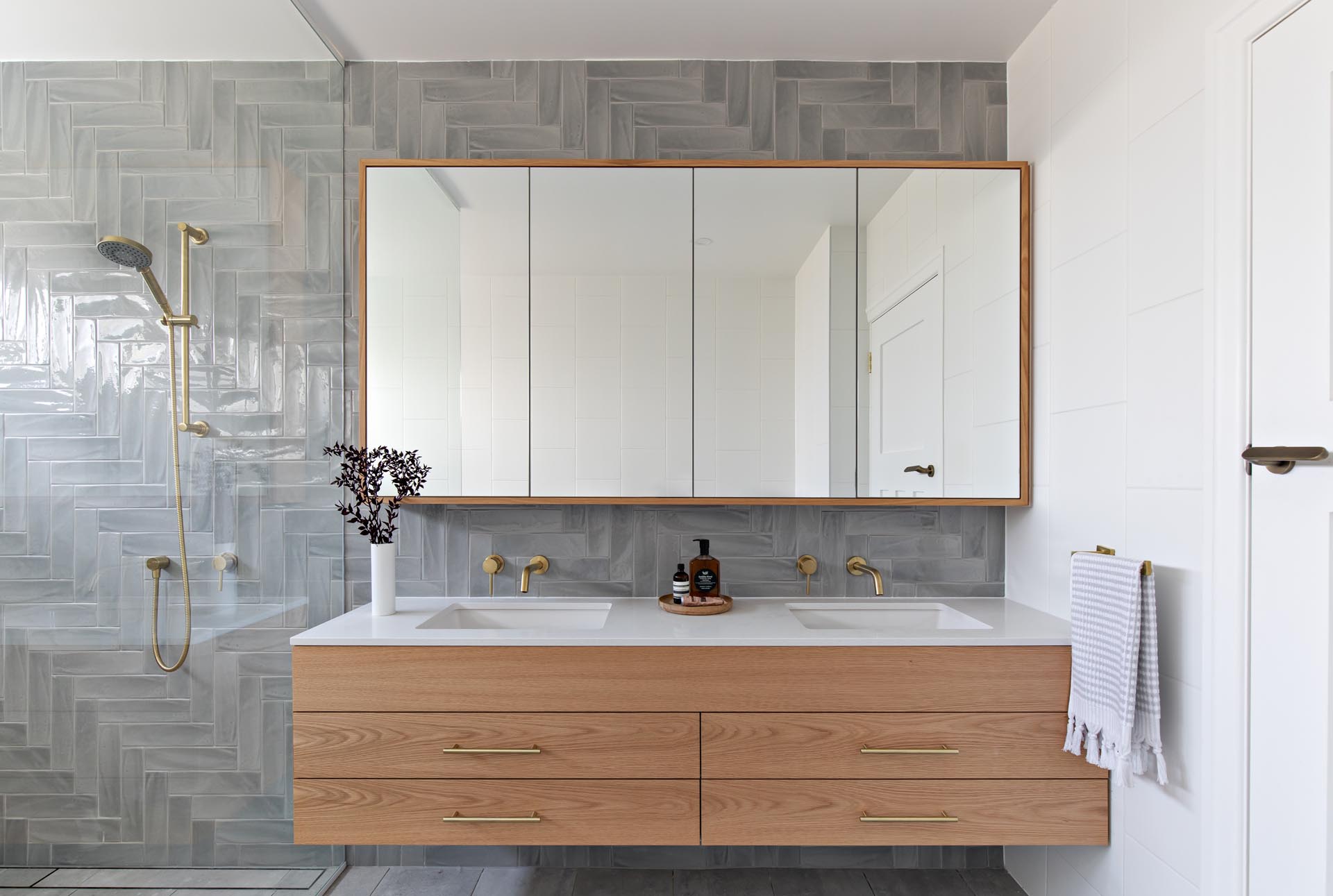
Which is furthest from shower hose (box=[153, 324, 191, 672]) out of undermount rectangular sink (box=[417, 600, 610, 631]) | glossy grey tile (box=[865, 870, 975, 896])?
glossy grey tile (box=[865, 870, 975, 896])

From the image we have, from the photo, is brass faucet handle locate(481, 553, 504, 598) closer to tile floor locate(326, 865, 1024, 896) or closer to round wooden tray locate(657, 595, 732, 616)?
round wooden tray locate(657, 595, 732, 616)

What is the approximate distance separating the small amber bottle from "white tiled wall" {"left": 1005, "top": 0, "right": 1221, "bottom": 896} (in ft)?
2.96

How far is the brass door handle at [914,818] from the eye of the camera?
1.60 metres

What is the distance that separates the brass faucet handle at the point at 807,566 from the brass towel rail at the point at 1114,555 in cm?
68

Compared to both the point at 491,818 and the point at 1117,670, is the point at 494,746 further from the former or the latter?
the point at 1117,670

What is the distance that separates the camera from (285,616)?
5.91 ft

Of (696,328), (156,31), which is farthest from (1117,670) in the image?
(156,31)

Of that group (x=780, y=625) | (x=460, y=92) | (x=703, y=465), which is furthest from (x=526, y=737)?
(x=460, y=92)

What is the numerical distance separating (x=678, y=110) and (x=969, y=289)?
3.36 ft

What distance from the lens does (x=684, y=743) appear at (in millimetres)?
1604

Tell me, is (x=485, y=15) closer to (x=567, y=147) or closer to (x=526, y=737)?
(x=567, y=147)

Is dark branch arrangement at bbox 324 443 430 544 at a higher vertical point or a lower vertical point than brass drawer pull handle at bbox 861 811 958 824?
higher

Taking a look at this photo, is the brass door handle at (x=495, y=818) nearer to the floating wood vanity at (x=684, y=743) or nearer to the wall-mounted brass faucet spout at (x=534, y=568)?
the floating wood vanity at (x=684, y=743)

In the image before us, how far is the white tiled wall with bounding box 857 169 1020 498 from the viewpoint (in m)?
1.95
